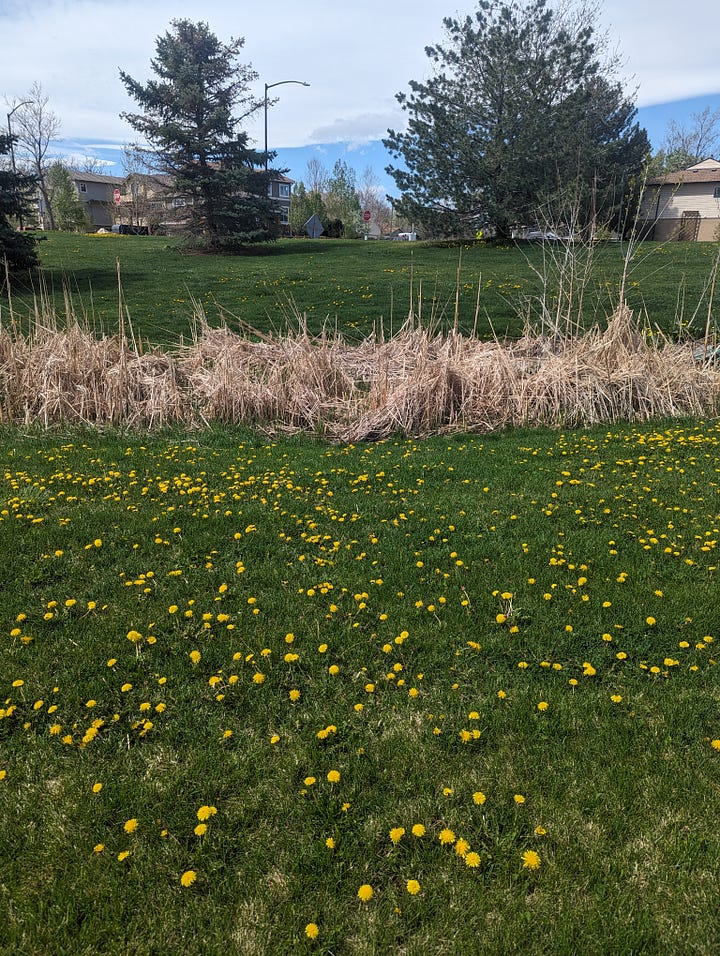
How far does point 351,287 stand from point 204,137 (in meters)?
13.0

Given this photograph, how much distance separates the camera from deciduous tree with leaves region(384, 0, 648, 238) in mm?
23250

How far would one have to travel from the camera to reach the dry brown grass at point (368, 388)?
26.2 ft

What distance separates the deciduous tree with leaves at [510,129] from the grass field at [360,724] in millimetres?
21983

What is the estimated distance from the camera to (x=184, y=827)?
241cm

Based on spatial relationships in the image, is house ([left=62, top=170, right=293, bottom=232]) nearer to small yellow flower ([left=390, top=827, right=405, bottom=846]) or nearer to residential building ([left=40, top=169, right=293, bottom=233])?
residential building ([left=40, top=169, right=293, bottom=233])

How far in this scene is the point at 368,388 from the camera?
8.70 m

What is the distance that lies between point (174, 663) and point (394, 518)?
2297mm

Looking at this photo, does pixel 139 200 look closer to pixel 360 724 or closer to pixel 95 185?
pixel 360 724

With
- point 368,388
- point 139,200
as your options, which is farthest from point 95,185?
point 368,388

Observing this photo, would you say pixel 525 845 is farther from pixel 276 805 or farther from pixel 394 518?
pixel 394 518

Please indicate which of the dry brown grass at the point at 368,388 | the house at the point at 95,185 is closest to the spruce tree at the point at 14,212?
the dry brown grass at the point at 368,388

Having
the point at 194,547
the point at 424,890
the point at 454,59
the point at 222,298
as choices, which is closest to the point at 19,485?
the point at 194,547

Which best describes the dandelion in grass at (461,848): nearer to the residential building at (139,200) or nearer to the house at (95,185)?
the residential building at (139,200)

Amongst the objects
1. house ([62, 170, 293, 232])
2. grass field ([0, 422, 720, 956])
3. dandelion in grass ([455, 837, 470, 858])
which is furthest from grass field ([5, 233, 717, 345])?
dandelion in grass ([455, 837, 470, 858])
